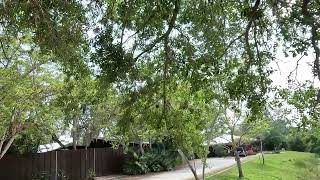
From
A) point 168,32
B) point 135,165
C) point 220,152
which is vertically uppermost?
point 168,32

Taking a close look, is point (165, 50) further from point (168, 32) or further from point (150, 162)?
point (150, 162)

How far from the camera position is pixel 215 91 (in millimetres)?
12141

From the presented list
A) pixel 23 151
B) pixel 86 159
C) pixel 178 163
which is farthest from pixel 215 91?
pixel 178 163

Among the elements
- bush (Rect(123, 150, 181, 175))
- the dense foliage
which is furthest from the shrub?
the dense foliage

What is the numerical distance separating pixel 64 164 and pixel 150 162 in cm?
877

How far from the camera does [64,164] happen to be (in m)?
31.0

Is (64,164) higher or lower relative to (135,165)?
higher

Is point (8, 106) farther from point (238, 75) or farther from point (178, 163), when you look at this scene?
point (178, 163)

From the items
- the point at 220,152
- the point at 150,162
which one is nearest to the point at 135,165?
the point at 150,162

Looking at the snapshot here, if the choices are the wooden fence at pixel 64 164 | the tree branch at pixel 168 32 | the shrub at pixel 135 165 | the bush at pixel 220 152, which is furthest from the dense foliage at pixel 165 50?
the bush at pixel 220 152

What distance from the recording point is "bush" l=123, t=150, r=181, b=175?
120ft

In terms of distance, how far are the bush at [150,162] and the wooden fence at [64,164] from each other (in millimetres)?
1261

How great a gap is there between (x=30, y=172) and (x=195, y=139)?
1247cm

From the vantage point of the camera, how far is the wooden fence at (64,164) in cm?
2728
